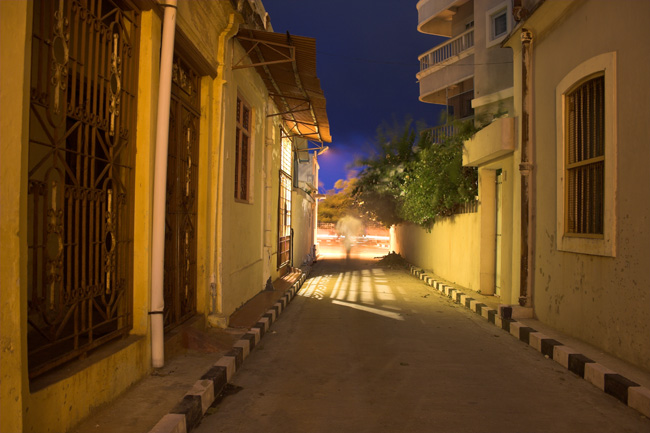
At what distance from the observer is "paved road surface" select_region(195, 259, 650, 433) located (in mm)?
4051

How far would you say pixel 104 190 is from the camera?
4270 millimetres

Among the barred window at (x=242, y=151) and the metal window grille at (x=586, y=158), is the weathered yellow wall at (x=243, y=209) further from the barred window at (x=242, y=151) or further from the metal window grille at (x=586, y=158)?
the metal window grille at (x=586, y=158)

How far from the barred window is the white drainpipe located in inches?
157

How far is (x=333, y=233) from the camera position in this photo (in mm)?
58188

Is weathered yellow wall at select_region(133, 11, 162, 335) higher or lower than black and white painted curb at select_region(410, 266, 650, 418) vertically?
higher

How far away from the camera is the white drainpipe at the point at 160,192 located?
483 centimetres

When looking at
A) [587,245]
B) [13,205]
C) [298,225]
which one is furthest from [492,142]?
[298,225]

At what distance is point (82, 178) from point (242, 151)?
5.63 m

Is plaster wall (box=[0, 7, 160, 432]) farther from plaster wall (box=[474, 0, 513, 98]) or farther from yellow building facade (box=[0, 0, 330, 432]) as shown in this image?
plaster wall (box=[474, 0, 513, 98])

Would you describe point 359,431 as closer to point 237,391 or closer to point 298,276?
point 237,391

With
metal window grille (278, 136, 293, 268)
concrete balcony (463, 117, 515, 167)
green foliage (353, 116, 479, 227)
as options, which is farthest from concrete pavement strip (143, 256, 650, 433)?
metal window grille (278, 136, 293, 268)

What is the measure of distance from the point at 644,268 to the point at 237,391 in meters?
4.31

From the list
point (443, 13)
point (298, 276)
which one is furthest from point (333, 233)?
point (298, 276)

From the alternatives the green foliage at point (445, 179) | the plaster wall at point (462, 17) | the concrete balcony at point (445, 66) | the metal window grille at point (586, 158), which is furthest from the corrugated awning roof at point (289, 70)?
the plaster wall at point (462, 17)
